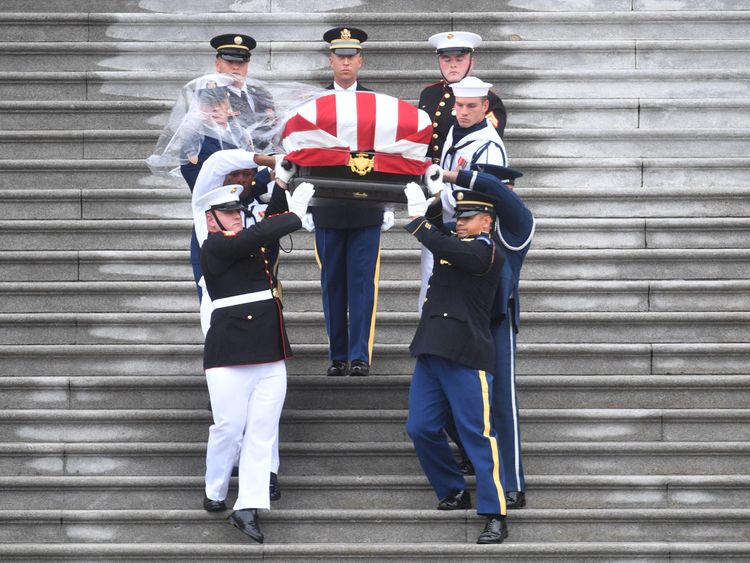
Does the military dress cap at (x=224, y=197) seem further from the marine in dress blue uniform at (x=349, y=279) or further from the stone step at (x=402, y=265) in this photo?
the stone step at (x=402, y=265)

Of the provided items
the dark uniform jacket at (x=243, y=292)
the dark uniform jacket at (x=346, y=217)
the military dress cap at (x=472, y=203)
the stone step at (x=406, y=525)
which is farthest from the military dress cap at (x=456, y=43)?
the stone step at (x=406, y=525)

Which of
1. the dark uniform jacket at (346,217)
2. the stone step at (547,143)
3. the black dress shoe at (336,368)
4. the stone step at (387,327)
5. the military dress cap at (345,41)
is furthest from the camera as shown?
the stone step at (547,143)

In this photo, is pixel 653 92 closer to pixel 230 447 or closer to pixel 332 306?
pixel 332 306

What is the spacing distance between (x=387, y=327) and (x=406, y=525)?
1691 millimetres

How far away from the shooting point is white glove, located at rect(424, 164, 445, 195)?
8.55 m

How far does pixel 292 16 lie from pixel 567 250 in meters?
3.03

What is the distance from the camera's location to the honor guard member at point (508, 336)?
8727 millimetres

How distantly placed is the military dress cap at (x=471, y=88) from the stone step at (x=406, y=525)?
236 centimetres

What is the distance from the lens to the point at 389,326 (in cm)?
1009

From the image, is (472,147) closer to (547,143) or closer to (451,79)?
(451,79)

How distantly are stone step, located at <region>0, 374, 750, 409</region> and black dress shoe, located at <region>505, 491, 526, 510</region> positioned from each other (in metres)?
0.91

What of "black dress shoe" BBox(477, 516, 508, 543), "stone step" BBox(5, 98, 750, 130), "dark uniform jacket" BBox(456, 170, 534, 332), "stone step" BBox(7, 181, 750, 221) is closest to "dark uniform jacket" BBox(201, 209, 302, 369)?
"dark uniform jacket" BBox(456, 170, 534, 332)

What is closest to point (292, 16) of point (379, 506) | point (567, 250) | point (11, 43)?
point (11, 43)

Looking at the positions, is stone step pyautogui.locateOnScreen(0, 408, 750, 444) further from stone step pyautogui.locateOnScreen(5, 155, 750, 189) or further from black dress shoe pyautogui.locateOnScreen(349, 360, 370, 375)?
stone step pyautogui.locateOnScreen(5, 155, 750, 189)
